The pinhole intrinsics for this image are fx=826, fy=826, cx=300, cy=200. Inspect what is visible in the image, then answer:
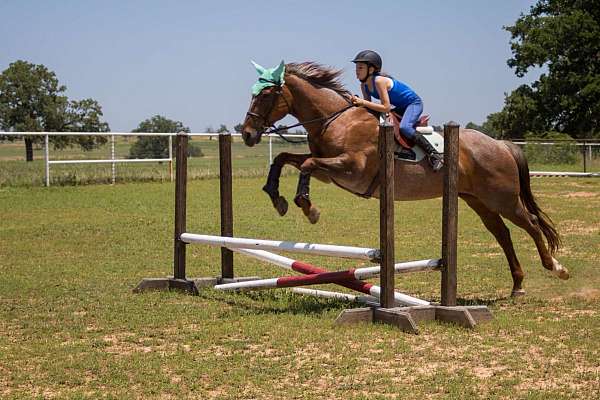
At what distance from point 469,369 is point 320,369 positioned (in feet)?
3.41

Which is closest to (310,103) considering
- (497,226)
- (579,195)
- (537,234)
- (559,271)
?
(497,226)

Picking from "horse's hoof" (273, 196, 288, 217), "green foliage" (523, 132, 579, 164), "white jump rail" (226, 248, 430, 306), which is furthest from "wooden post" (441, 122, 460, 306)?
"green foliage" (523, 132, 579, 164)

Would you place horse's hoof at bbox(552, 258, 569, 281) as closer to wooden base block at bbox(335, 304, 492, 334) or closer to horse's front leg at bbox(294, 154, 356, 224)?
wooden base block at bbox(335, 304, 492, 334)

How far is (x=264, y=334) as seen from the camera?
269 inches

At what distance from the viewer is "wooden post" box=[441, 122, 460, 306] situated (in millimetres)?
7281

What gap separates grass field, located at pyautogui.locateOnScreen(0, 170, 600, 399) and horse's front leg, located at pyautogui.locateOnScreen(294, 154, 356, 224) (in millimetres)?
978

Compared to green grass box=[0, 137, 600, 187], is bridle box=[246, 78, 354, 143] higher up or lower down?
higher up

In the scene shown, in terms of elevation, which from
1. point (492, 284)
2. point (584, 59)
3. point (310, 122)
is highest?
point (584, 59)

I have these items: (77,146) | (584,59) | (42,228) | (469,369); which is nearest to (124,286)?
(469,369)

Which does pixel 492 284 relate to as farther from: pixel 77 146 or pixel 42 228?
pixel 77 146

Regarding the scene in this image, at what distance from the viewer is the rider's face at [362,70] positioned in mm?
7797

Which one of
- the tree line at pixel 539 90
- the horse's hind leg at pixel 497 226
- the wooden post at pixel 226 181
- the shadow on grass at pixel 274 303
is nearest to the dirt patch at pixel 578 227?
the horse's hind leg at pixel 497 226

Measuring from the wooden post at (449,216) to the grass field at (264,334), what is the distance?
0.39 m

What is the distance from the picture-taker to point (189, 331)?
23.0 ft
